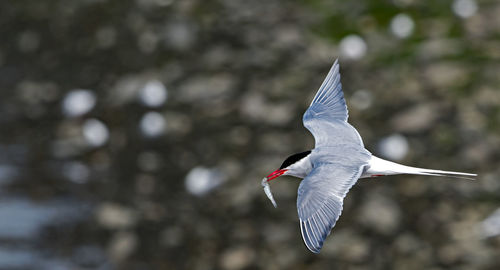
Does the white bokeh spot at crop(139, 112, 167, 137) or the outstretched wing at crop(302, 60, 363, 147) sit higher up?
the white bokeh spot at crop(139, 112, 167, 137)

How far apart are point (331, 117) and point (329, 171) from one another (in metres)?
0.45

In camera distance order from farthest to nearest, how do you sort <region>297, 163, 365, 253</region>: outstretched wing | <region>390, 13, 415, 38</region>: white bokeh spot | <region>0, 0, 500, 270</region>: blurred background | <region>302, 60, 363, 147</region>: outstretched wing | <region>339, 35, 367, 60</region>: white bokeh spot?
<region>390, 13, 415, 38</region>: white bokeh spot, <region>339, 35, 367, 60</region>: white bokeh spot, <region>0, 0, 500, 270</region>: blurred background, <region>302, 60, 363, 147</region>: outstretched wing, <region>297, 163, 365, 253</region>: outstretched wing

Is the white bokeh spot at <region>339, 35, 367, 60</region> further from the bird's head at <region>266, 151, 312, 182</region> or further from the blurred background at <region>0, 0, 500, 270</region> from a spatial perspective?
the bird's head at <region>266, 151, 312, 182</region>

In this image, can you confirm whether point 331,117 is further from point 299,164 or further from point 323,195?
point 323,195

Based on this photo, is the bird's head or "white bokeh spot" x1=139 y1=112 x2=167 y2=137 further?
"white bokeh spot" x1=139 y1=112 x2=167 y2=137

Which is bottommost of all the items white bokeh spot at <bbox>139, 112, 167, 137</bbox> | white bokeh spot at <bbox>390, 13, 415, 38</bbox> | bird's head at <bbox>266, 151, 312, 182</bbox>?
white bokeh spot at <bbox>390, 13, 415, 38</bbox>

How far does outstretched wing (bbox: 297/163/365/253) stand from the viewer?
6.38 ft

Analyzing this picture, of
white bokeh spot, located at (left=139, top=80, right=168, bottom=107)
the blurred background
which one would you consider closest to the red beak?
the blurred background

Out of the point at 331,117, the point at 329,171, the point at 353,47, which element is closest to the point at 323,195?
the point at 329,171

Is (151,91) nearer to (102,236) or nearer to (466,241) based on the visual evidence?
(102,236)

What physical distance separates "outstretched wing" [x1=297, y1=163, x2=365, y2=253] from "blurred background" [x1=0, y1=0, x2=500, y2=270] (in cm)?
261

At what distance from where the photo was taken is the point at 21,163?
5.88 metres

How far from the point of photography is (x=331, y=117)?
8.30ft

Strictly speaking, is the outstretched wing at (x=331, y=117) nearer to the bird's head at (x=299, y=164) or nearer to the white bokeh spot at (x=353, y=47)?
the bird's head at (x=299, y=164)
